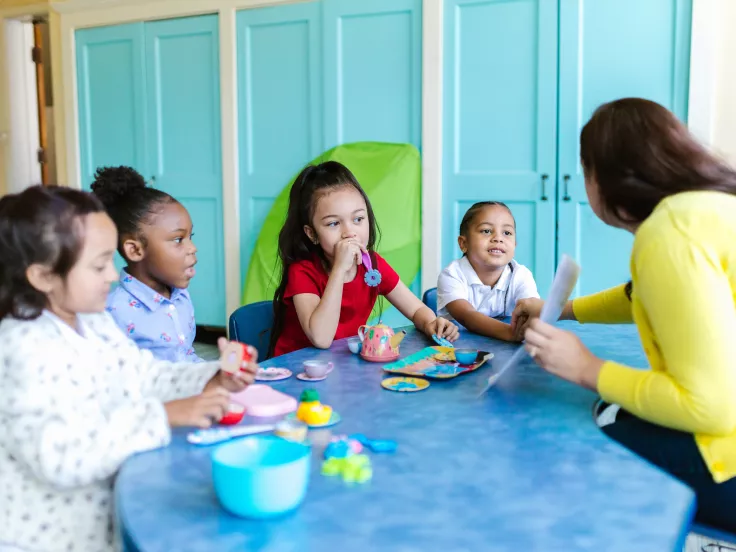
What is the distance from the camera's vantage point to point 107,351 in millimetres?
1073

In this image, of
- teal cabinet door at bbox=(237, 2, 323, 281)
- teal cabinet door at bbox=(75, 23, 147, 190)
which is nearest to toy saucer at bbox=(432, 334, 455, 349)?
teal cabinet door at bbox=(237, 2, 323, 281)

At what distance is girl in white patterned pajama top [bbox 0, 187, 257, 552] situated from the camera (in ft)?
2.87

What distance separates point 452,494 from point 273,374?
588 millimetres

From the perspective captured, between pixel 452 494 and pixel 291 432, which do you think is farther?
pixel 291 432

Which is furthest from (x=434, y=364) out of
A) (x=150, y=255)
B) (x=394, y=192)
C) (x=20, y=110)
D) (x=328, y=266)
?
(x=20, y=110)

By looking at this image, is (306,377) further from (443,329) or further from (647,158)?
(647,158)

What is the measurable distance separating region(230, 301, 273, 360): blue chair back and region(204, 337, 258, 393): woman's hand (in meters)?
0.64

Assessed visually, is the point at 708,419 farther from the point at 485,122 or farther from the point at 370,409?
the point at 485,122

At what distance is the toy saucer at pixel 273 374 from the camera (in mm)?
1282

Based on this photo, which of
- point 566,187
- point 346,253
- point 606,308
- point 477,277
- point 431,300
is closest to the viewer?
point 606,308

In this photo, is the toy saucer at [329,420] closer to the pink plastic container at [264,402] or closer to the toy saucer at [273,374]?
the pink plastic container at [264,402]

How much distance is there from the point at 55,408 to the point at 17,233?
25cm

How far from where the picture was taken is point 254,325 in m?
1.83

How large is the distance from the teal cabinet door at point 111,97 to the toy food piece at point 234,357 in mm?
3806
